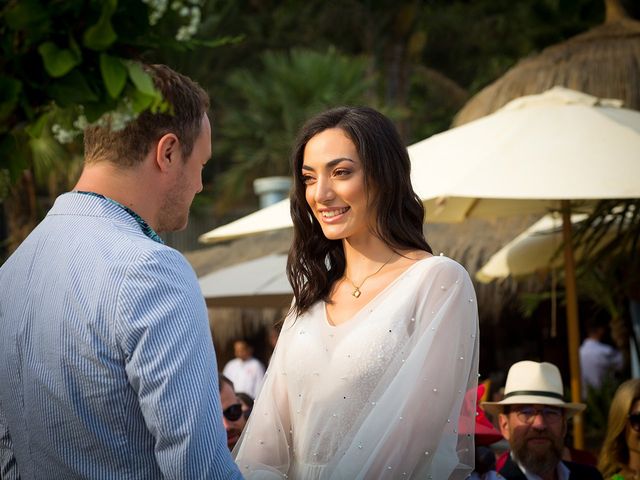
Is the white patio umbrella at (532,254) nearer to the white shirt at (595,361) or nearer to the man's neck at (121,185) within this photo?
the white shirt at (595,361)

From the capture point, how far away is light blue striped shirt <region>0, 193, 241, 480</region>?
2.23m

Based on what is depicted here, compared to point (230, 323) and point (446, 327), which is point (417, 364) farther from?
point (230, 323)

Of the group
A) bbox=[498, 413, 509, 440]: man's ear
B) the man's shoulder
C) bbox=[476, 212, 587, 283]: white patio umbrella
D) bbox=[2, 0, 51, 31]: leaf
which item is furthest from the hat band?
bbox=[2, 0, 51, 31]: leaf

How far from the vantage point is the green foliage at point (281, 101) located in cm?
2255

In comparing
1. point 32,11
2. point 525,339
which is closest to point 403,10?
point 525,339

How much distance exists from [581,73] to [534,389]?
686 centimetres

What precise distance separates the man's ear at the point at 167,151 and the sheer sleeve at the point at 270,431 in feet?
3.74

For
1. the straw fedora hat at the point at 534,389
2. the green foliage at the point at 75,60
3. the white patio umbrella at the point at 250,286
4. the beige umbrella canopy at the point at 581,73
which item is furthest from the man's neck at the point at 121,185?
the beige umbrella canopy at the point at 581,73

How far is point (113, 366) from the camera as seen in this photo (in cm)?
227

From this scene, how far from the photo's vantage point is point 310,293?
11.7ft

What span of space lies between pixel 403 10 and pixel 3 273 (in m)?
23.6

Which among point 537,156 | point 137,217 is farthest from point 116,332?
point 537,156

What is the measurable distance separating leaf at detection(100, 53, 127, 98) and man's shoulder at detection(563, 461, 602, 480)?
362 cm

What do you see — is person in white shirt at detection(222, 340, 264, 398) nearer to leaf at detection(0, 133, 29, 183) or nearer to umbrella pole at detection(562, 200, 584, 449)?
umbrella pole at detection(562, 200, 584, 449)
